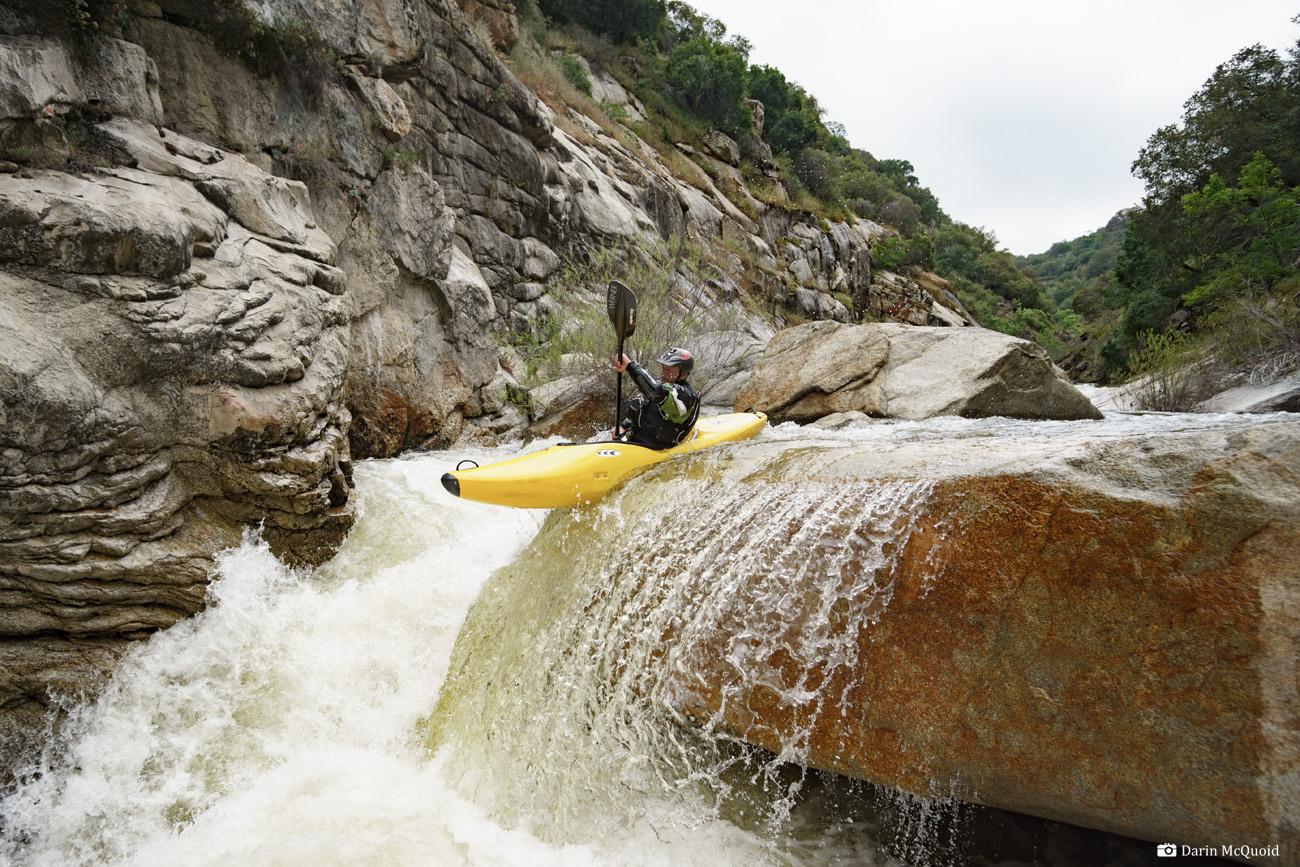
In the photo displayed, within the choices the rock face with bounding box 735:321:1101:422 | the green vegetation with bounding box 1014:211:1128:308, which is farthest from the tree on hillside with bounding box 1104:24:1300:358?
the green vegetation with bounding box 1014:211:1128:308

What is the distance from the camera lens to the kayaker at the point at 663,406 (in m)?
3.78

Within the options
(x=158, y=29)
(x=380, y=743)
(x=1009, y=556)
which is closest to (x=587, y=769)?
(x=380, y=743)

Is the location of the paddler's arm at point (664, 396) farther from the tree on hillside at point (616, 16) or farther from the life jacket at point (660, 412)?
the tree on hillside at point (616, 16)

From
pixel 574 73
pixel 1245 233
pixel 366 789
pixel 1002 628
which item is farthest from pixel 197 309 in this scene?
pixel 1245 233

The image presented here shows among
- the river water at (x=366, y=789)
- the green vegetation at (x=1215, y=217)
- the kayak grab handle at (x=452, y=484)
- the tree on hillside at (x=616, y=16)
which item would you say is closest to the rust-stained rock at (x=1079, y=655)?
the river water at (x=366, y=789)

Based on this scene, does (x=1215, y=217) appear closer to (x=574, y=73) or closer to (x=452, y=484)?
(x=574, y=73)

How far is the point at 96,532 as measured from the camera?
2.93m

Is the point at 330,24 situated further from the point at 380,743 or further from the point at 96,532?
the point at 380,743

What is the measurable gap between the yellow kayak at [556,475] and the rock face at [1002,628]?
2.29ft

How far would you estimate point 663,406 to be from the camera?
12.4 ft

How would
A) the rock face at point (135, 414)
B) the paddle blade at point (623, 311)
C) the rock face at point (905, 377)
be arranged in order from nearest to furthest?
the rock face at point (135, 414) < the paddle blade at point (623, 311) < the rock face at point (905, 377)

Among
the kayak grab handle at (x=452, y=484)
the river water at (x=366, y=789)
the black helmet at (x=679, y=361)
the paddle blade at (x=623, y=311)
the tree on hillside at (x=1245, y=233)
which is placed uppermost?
the tree on hillside at (x=1245, y=233)

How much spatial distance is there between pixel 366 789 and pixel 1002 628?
8.81 ft

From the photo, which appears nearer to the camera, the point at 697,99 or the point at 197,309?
the point at 197,309
